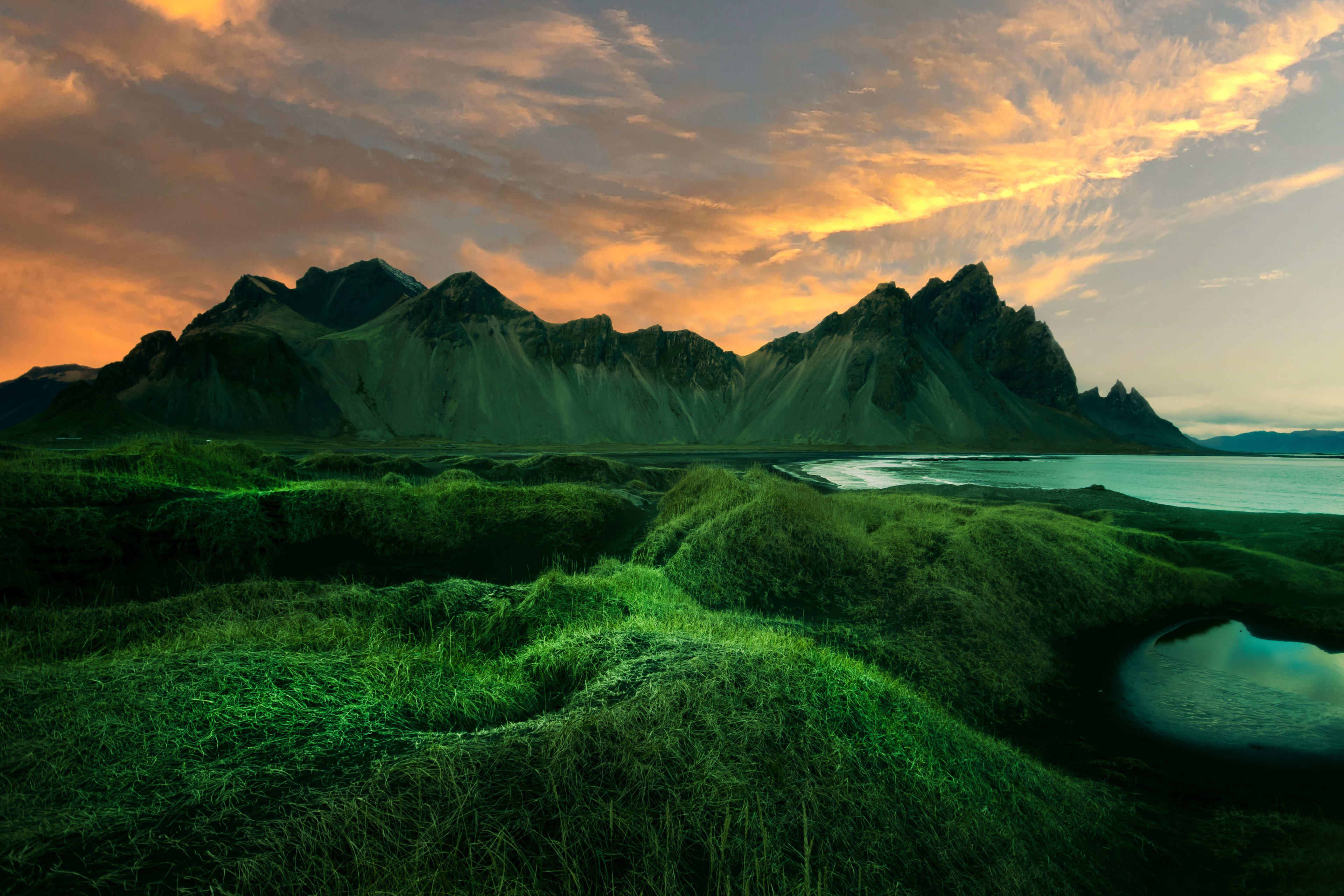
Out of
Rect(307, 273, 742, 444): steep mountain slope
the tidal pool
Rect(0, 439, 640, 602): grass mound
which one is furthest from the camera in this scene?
Rect(307, 273, 742, 444): steep mountain slope

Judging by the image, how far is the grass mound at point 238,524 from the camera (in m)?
10.0

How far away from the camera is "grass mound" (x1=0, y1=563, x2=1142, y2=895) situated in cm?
311

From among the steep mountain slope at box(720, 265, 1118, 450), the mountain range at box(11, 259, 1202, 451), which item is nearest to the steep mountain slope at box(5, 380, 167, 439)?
the mountain range at box(11, 259, 1202, 451)

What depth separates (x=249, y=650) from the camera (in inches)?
213

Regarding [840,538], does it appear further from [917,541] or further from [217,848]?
[217,848]

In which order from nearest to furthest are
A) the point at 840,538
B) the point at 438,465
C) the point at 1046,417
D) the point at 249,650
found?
the point at 249,650 → the point at 840,538 → the point at 438,465 → the point at 1046,417

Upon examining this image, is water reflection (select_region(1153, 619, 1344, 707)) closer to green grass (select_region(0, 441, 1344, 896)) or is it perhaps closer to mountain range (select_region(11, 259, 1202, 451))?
green grass (select_region(0, 441, 1344, 896))

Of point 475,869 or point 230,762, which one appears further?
point 230,762

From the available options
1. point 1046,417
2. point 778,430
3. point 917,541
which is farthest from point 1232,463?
point 917,541

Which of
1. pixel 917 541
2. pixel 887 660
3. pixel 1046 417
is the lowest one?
pixel 887 660

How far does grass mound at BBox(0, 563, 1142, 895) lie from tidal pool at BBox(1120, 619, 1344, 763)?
3.47 meters

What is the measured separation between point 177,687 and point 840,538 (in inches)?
477

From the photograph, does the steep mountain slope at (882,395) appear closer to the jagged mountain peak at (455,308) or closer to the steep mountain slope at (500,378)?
the steep mountain slope at (500,378)

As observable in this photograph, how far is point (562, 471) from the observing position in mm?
31422
